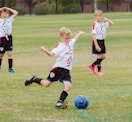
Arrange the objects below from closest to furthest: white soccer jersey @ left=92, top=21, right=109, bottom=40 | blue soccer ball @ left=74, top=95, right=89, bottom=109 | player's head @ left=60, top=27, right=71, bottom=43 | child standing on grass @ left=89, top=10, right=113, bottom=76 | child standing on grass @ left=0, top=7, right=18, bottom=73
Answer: blue soccer ball @ left=74, top=95, right=89, bottom=109
player's head @ left=60, top=27, right=71, bottom=43
child standing on grass @ left=89, top=10, right=113, bottom=76
white soccer jersey @ left=92, top=21, right=109, bottom=40
child standing on grass @ left=0, top=7, right=18, bottom=73

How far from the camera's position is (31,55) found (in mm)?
23578

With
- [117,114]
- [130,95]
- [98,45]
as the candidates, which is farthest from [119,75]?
[117,114]

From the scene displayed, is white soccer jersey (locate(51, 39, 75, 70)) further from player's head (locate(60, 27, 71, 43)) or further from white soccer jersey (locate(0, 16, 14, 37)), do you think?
white soccer jersey (locate(0, 16, 14, 37))

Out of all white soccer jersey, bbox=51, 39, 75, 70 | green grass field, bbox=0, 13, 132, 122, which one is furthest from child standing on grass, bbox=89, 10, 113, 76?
white soccer jersey, bbox=51, 39, 75, 70

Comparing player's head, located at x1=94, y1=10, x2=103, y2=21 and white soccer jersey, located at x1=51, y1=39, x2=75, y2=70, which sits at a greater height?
player's head, located at x1=94, y1=10, x2=103, y2=21

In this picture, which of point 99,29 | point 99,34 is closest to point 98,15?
point 99,29

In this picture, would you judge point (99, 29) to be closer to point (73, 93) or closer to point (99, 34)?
point (99, 34)

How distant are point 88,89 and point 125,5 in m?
83.5

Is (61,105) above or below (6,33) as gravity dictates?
below

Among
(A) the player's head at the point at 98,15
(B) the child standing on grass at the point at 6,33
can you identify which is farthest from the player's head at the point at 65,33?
(B) the child standing on grass at the point at 6,33

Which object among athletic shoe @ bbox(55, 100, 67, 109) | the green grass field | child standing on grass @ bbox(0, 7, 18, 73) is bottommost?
the green grass field

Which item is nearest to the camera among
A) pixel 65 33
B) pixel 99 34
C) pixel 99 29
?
pixel 65 33

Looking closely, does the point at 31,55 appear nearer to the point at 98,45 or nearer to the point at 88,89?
the point at 98,45

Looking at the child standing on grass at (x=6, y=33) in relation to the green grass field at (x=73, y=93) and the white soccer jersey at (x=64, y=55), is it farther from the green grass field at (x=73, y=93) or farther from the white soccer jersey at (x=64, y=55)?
the white soccer jersey at (x=64, y=55)
